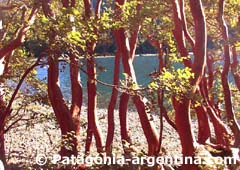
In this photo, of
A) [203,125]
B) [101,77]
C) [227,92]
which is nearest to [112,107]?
[203,125]

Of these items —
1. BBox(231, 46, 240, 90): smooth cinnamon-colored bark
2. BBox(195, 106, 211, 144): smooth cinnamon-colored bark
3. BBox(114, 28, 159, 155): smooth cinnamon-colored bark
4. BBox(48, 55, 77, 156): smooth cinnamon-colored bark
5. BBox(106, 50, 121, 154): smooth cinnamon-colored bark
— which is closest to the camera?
BBox(48, 55, 77, 156): smooth cinnamon-colored bark

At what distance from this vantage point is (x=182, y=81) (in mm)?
3898

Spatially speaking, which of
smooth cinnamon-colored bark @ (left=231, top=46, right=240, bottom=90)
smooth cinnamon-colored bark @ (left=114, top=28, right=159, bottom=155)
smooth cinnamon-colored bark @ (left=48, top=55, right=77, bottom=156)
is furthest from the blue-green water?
smooth cinnamon-colored bark @ (left=231, top=46, right=240, bottom=90)

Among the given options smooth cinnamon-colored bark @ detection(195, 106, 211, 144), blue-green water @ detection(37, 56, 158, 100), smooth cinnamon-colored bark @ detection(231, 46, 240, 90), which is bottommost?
smooth cinnamon-colored bark @ detection(195, 106, 211, 144)

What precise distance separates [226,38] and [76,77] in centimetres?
267

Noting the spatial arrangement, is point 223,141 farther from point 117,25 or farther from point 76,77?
point 117,25

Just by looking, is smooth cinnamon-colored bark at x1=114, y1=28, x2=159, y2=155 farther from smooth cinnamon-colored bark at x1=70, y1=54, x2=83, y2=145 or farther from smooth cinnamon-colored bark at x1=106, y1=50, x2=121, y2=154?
smooth cinnamon-colored bark at x1=106, y1=50, x2=121, y2=154

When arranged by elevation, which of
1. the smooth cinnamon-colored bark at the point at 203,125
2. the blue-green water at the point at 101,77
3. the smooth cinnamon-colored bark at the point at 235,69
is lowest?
the smooth cinnamon-colored bark at the point at 203,125

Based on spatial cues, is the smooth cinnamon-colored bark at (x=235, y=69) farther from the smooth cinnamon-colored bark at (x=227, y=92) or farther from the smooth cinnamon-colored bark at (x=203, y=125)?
the smooth cinnamon-colored bark at (x=203, y=125)

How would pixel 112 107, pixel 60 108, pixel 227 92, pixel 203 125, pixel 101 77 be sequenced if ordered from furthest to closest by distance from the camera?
pixel 101 77 → pixel 112 107 → pixel 203 125 → pixel 227 92 → pixel 60 108

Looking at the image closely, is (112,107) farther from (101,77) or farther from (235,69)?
(101,77)

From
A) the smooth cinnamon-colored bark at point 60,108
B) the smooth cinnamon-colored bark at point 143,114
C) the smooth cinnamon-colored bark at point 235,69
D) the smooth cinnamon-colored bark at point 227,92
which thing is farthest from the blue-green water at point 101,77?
the smooth cinnamon-colored bark at point 235,69

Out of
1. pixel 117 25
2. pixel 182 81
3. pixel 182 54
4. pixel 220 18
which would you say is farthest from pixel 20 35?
pixel 220 18

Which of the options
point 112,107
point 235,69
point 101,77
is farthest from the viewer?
point 101,77
